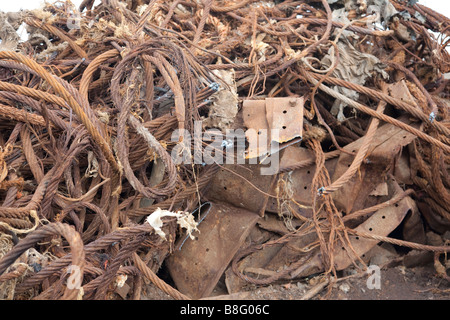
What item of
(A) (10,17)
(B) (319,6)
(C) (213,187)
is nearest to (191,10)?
(B) (319,6)

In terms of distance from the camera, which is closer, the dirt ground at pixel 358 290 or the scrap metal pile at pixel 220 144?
the scrap metal pile at pixel 220 144

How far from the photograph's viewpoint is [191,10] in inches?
114

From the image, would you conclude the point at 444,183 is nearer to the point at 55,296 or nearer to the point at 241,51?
the point at 241,51

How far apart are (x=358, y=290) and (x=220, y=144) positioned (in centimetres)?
99

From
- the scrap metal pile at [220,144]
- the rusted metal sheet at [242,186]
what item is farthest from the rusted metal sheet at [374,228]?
the rusted metal sheet at [242,186]

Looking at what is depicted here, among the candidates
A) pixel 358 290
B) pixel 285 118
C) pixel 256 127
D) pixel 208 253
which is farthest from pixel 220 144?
pixel 358 290

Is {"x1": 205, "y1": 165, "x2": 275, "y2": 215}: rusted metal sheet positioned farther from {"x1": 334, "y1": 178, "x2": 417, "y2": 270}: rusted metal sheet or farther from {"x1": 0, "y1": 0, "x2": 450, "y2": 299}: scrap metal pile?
{"x1": 334, "y1": 178, "x2": 417, "y2": 270}: rusted metal sheet

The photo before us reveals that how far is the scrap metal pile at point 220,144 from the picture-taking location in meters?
1.80

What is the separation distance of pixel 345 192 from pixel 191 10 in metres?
1.55

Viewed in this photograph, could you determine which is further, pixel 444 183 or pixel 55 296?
pixel 444 183

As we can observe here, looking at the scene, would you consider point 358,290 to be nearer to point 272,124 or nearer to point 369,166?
point 369,166

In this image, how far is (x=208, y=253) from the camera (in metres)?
2.15

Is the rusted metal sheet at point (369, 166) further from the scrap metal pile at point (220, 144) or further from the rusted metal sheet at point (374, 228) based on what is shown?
the rusted metal sheet at point (374, 228)

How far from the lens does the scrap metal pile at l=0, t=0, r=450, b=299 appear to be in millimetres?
1803
